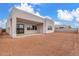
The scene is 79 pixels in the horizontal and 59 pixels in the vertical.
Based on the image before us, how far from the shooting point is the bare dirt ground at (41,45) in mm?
3928

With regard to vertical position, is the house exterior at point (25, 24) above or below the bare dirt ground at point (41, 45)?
above

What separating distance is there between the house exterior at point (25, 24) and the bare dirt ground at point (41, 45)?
135 millimetres

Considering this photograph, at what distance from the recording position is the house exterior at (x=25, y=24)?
3967mm

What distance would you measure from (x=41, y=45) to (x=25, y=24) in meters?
0.60

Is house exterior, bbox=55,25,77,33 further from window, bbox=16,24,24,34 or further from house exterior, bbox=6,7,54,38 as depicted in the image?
window, bbox=16,24,24,34

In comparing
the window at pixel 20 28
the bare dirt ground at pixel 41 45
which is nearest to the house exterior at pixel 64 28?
the bare dirt ground at pixel 41 45

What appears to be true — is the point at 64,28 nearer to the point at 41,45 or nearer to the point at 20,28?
the point at 41,45

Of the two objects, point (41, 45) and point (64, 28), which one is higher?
point (64, 28)

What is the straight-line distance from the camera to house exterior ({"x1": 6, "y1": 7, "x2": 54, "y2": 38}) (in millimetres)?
3967

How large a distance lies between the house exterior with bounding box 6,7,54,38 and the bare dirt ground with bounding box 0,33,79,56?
13 centimetres

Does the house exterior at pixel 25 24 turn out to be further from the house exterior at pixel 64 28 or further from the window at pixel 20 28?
the house exterior at pixel 64 28

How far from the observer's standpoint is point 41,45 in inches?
158

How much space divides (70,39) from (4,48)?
4.88ft

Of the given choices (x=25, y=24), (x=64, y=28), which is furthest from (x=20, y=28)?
(x=64, y=28)
